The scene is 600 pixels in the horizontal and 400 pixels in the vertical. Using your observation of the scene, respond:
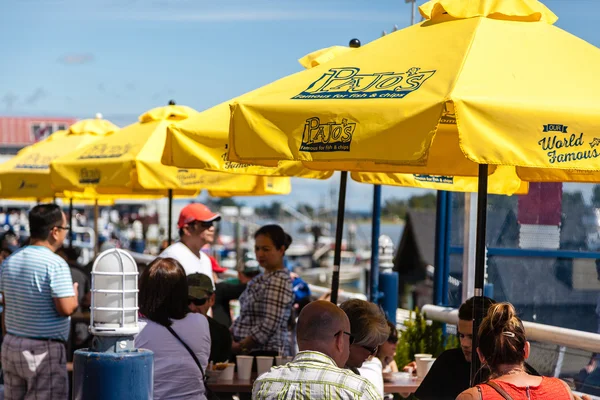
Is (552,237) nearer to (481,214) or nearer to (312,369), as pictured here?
(481,214)

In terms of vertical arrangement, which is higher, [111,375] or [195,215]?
[195,215]

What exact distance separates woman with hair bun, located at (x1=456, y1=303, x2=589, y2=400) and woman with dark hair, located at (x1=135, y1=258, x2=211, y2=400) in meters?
1.56

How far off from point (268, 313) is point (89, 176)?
3.21m

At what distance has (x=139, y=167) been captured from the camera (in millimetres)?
7961

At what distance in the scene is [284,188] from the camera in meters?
8.83

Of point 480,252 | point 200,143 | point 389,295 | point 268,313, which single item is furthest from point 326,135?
point 389,295

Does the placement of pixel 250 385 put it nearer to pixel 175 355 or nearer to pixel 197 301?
pixel 197 301

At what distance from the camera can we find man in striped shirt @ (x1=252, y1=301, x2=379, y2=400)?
335 cm

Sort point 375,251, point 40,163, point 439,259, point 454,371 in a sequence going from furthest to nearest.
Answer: point 40,163 < point 375,251 < point 439,259 < point 454,371

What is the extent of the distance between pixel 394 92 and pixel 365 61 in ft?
1.89

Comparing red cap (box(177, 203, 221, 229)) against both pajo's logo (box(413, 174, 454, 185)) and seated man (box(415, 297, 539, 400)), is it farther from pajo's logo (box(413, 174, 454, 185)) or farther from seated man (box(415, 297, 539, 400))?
seated man (box(415, 297, 539, 400))

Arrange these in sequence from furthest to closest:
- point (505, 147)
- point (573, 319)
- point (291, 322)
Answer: point (573, 319) → point (291, 322) → point (505, 147)

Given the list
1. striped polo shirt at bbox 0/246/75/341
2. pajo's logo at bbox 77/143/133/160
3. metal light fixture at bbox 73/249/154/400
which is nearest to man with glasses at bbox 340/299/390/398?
metal light fixture at bbox 73/249/154/400

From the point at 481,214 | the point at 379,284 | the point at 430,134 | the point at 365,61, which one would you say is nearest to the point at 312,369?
the point at 430,134
